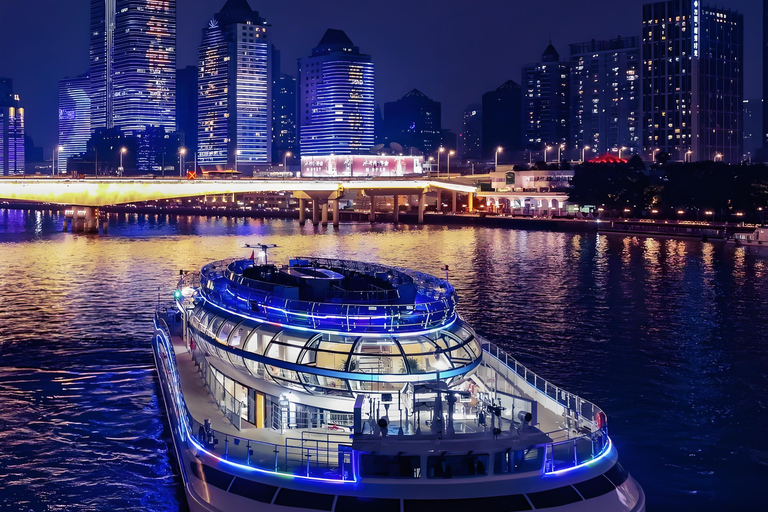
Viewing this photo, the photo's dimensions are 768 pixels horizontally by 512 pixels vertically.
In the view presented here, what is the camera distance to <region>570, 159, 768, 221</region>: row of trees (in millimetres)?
115875

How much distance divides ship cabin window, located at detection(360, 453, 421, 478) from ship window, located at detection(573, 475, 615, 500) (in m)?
3.06

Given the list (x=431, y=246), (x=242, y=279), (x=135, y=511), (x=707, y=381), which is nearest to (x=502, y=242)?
(x=431, y=246)

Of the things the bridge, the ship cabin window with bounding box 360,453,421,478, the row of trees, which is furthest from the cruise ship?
the row of trees

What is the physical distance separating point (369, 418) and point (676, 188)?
116238mm

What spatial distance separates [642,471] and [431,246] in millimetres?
70945

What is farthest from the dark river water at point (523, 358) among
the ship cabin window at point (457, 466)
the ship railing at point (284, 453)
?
the ship cabin window at point (457, 466)

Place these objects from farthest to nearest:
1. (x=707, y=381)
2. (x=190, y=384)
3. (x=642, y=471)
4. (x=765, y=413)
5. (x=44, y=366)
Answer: (x=44, y=366) → (x=707, y=381) → (x=765, y=413) → (x=190, y=384) → (x=642, y=471)

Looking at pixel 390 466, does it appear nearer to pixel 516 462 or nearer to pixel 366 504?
pixel 366 504

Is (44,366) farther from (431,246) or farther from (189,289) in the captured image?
(431,246)

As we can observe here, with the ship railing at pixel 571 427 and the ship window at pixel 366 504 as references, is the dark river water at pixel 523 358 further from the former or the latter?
the ship window at pixel 366 504

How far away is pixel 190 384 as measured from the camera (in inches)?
957

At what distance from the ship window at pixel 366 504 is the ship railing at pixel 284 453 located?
1.50ft

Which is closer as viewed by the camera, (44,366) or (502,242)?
(44,366)

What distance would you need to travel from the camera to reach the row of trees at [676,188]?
116 metres
